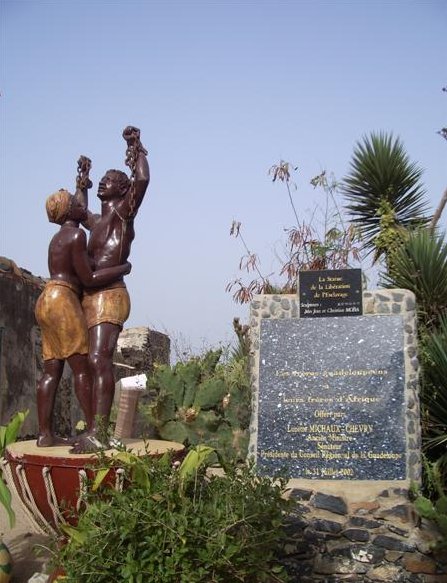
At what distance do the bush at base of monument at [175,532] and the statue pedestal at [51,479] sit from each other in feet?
1.14

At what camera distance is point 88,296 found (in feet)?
13.6

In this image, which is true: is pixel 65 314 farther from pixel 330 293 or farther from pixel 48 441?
pixel 330 293

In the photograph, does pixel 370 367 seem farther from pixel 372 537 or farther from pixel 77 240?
pixel 77 240

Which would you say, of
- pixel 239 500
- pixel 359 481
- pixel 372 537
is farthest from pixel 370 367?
pixel 239 500

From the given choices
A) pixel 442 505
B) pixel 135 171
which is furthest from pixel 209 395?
pixel 135 171

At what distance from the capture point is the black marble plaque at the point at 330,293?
4.85 metres

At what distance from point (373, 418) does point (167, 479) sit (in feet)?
6.45

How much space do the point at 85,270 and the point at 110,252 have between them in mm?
240

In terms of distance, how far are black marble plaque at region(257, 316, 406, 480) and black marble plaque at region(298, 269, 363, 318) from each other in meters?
0.08

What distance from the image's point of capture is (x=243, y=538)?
115 inches

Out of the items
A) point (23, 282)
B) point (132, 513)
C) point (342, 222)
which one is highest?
point (342, 222)

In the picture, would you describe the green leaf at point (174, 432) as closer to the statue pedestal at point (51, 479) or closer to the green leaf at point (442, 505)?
the statue pedestal at point (51, 479)

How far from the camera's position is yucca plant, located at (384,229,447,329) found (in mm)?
6047

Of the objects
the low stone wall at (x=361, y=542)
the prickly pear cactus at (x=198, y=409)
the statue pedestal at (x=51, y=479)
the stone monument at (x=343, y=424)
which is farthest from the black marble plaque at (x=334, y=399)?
the prickly pear cactus at (x=198, y=409)
